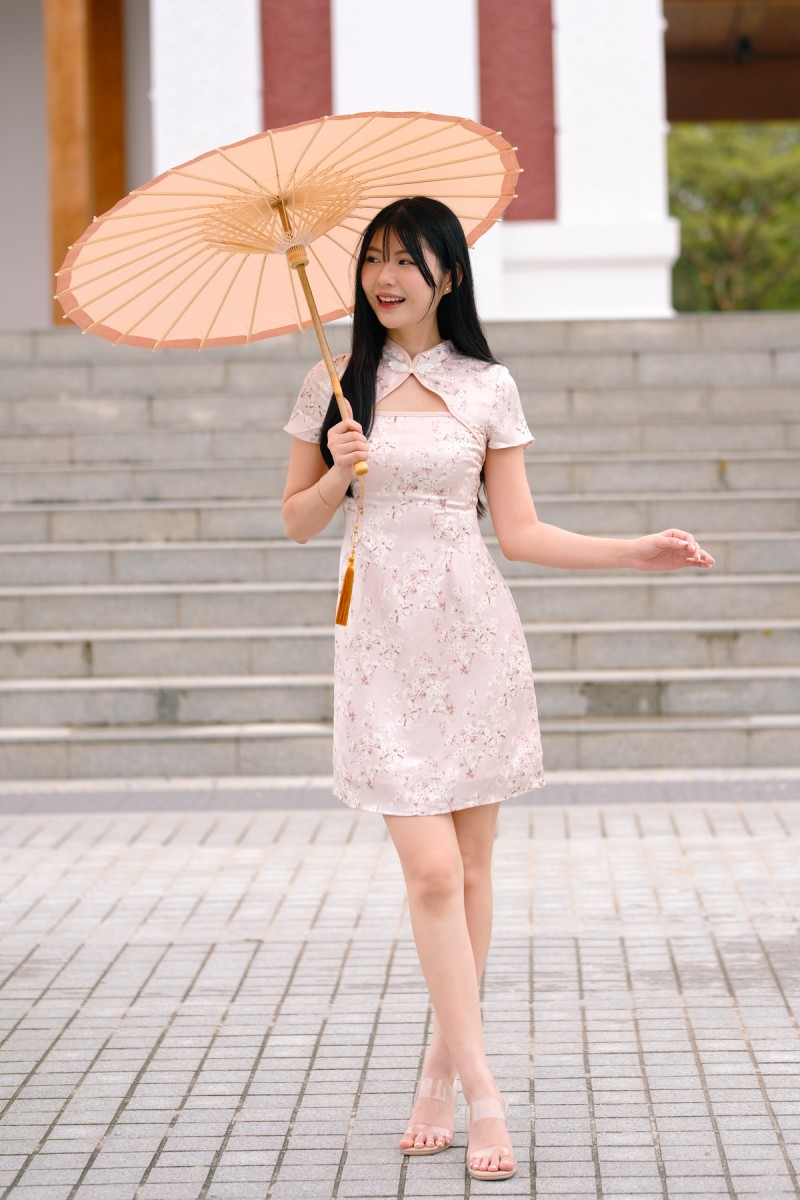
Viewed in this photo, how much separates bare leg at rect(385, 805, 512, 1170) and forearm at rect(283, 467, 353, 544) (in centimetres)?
65

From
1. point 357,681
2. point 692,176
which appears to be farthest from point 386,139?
point 692,176

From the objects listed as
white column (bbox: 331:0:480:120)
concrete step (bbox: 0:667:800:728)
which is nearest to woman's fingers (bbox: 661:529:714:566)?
concrete step (bbox: 0:667:800:728)

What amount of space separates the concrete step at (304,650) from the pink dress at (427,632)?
4.92 m

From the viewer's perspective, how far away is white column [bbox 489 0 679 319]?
14008 mm

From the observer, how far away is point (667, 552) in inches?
156

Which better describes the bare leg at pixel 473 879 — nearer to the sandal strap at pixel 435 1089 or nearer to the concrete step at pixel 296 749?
the sandal strap at pixel 435 1089

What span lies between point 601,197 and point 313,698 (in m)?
6.63

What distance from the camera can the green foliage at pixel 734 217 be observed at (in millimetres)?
44406

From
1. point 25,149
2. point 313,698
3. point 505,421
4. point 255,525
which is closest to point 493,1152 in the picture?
point 505,421

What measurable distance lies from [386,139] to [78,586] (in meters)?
6.01

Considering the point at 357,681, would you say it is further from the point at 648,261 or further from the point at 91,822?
the point at 648,261

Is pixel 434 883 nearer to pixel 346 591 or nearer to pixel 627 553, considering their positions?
pixel 346 591

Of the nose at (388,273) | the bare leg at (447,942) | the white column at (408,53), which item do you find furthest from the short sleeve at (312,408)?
the white column at (408,53)

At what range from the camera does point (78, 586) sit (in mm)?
9875
